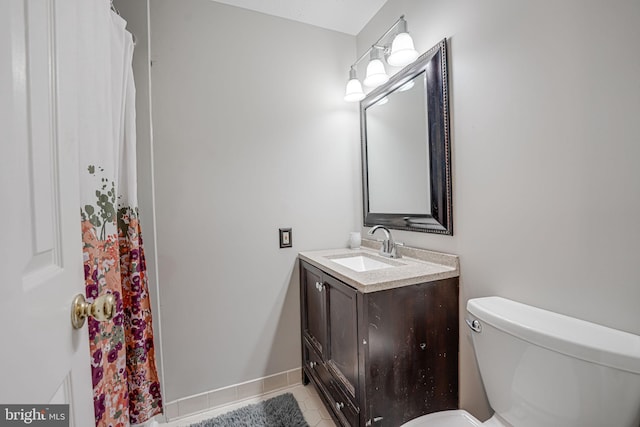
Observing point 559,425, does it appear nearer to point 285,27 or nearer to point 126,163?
point 126,163

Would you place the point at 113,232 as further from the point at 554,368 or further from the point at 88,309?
the point at 554,368

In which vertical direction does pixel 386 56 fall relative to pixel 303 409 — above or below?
above

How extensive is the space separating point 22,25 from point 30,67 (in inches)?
2.2

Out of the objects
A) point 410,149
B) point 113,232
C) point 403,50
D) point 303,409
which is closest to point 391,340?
point 303,409

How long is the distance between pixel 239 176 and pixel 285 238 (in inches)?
19.2

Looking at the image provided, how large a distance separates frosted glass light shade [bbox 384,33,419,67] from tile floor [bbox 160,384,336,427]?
1929 millimetres

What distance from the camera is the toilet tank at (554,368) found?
66 centimetres

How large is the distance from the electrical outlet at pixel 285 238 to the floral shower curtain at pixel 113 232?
782 millimetres

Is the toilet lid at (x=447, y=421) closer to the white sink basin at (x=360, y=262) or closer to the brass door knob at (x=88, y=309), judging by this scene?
the white sink basin at (x=360, y=262)

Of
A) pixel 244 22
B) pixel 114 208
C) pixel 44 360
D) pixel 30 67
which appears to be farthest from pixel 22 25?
pixel 244 22

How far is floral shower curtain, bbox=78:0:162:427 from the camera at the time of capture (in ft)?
2.47

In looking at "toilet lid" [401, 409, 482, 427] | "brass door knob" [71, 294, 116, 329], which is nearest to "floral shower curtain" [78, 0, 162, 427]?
"brass door knob" [71, 294, 116, 329]

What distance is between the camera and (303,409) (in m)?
1.55

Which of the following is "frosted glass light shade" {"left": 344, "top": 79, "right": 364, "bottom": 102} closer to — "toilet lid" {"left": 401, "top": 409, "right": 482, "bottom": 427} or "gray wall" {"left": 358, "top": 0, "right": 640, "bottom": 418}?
"gray wall" {"left": 358, "top": 0, "right": 640, "bottom": 418}
